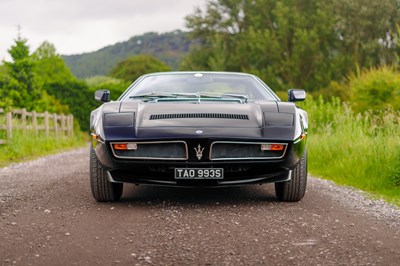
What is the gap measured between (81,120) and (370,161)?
23.8 meters

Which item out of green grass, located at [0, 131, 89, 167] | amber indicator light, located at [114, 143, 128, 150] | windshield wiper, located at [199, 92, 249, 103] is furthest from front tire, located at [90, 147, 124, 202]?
green grass, located at [0, 131, 89, 167]

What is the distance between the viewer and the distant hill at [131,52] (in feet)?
409

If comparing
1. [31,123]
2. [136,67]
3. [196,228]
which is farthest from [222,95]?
[136,67]

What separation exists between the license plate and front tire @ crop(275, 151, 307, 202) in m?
0.78

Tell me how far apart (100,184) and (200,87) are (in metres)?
1.60

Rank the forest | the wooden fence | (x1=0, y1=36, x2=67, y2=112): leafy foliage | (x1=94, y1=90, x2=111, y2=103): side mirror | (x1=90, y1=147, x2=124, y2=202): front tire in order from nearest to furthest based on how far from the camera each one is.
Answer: (x1=90, y1=147, x2=124, y2=202): front tire, (x1=94, y1=90, x2=111, y2=103): side mirror, the wooden fence, (x1=0, y1=36, x2=67, y2=112): leafy foliage, the forest

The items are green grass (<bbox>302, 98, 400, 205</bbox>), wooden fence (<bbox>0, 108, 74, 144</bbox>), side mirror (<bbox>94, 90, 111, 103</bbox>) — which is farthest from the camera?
wooden fence (<bbox>0, 108, 74, 144</bbox>)

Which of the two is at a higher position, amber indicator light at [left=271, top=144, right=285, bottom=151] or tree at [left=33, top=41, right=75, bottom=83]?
tree at [left=33, top=41, right=75, bottom=83]

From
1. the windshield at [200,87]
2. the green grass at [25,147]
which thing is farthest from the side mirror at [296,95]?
the green grass at [25,147]

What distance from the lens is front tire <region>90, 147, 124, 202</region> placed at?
16.6ft

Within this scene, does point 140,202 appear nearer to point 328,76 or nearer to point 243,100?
point 243,100

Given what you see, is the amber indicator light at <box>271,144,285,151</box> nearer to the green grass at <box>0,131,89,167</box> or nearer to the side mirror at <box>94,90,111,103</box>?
the side mirror at <box>94,90,111,103</box>

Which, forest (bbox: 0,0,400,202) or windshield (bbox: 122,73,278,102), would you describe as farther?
forest (bbox: 0,0,400,202)

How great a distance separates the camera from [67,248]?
3459 millimetres
